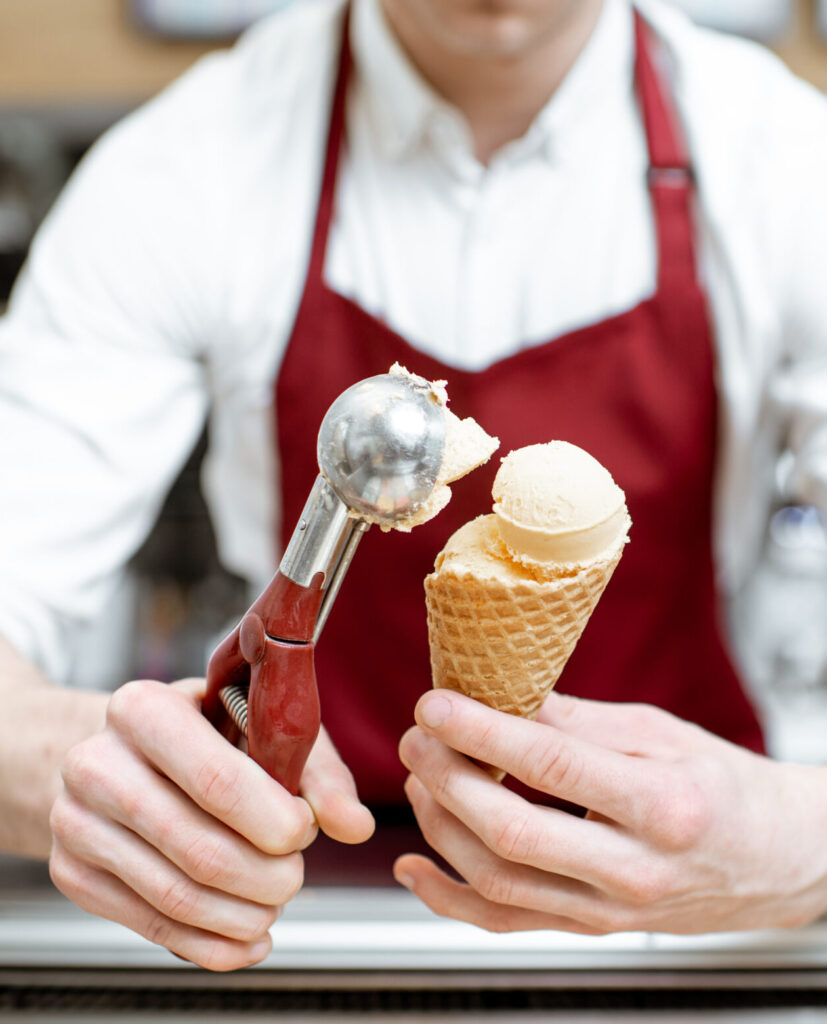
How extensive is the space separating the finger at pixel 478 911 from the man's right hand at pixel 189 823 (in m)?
0.12

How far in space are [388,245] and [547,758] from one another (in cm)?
81

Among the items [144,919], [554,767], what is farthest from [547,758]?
[144,919]

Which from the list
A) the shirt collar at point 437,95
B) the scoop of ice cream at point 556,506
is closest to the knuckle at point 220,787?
the scoop of ice cream at point 556,506

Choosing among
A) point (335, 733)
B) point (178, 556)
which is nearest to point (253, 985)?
point (335, 733)

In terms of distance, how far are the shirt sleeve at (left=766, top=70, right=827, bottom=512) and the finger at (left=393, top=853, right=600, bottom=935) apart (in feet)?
2.18

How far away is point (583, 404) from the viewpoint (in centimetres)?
122

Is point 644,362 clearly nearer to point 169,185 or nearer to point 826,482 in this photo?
point 826,482

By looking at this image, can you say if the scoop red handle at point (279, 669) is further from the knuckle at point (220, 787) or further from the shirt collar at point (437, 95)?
the shirt collar at point (437, 95)

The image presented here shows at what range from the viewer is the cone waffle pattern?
627 mm

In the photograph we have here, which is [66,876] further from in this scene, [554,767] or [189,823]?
[554,767]

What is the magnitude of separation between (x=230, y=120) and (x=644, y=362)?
621 millimetres

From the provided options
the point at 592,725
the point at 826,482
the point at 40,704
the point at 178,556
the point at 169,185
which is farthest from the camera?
the point at 178,556

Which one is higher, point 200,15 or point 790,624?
point 200,15

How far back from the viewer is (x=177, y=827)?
0.68 m
